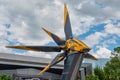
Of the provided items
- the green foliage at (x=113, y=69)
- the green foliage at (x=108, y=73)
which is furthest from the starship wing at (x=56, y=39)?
the green foliage at (x=113, y=69)

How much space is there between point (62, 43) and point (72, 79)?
6.34 meters

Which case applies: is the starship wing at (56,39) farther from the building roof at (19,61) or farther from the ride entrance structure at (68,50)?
the building roof at (19,61)

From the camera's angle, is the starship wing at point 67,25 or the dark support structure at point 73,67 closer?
the dark support structure at point 73,67

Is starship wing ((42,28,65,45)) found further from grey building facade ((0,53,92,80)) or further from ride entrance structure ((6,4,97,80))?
grey building facade ((0,53,92,80))

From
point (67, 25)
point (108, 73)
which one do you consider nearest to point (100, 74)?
point (108, 73)

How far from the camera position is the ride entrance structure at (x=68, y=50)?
3968cm

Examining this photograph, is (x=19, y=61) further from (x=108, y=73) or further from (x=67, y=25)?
(x=67, y=25)

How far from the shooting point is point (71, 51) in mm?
41250

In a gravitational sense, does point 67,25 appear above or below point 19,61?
below

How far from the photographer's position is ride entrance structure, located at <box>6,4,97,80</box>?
39.7 meters

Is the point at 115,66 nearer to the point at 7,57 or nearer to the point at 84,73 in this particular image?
the point at 84,73

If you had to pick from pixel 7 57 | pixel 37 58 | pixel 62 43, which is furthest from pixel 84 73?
pixel 62 43

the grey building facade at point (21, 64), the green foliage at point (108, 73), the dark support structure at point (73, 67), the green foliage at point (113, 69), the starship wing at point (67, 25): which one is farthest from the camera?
the green foliage at point (113, 69)

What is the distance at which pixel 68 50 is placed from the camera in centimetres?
4216
